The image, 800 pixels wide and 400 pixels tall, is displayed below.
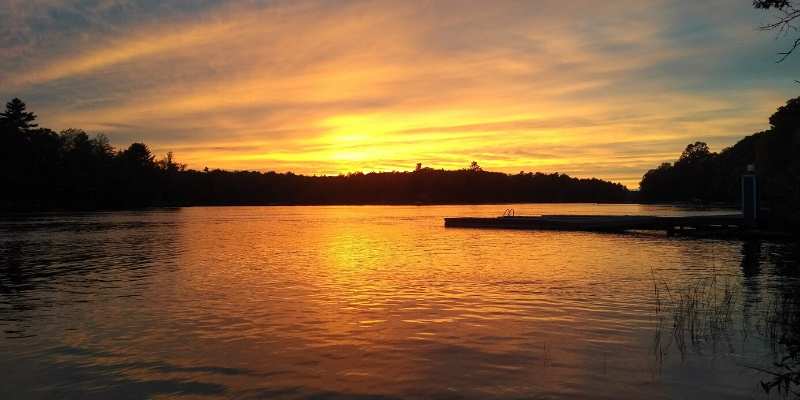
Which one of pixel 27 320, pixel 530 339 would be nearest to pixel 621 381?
pixel 530 339

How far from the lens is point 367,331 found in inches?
588

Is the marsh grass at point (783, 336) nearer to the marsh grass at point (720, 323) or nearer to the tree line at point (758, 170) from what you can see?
the marsh grass at point (720, 323)

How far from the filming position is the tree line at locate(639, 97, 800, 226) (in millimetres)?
37375

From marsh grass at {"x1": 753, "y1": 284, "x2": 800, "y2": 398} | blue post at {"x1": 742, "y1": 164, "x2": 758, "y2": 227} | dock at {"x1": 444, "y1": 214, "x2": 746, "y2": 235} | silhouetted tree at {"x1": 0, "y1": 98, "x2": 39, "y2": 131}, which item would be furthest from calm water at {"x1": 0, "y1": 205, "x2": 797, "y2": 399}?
silhouetted tree at {"x1": 0, "y1": 98, "x2": 39, "y2": 131}

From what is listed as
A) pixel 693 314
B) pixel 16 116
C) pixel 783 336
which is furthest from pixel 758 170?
pixel 16 116

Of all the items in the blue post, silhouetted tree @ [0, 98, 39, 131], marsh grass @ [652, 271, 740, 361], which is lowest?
marsh grass @ [652, 271, 740, 361]

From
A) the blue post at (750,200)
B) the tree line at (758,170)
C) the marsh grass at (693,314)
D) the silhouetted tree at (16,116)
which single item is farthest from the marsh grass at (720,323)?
the silhouetted tree at (16,116)

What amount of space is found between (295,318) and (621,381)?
9.20 metres

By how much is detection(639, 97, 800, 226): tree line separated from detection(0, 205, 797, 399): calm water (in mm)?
6030

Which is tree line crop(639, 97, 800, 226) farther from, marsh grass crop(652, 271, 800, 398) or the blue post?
marsh grass crop(652, 271, 800, 398)

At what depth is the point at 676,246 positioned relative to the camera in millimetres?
41031

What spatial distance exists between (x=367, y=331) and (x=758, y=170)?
8967 centimetres

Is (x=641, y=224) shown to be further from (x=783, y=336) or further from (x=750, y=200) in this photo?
(x=783, y=336)

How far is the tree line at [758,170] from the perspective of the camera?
37.4 m
